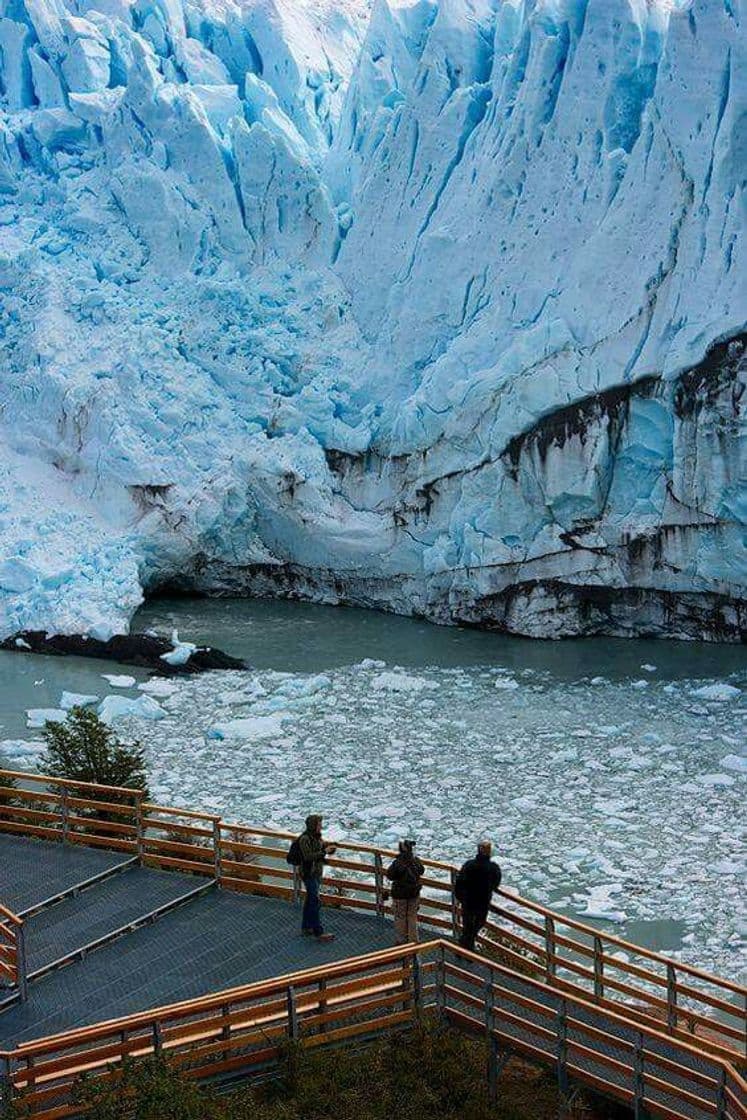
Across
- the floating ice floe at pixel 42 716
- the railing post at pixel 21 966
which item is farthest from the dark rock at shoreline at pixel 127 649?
the railing post at pixel 21 966

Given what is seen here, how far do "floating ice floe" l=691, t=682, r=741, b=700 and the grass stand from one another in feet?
29.3

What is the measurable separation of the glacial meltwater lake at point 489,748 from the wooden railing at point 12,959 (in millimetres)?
4144

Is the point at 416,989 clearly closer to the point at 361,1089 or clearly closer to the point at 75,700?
the point at 361,1089

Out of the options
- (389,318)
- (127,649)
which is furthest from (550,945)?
(389,318)

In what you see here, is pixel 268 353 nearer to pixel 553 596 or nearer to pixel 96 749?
pixel 553 596

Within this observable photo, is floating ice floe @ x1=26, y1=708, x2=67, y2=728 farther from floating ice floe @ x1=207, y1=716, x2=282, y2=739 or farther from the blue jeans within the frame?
the blue jeans

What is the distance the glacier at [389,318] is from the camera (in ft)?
51.1

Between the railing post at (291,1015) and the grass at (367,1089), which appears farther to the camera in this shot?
the railing post at (291,1015)

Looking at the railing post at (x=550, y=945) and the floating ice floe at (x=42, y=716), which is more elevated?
the railing post at (x=550, y=945)

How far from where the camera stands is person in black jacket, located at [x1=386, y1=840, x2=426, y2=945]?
5.57 m

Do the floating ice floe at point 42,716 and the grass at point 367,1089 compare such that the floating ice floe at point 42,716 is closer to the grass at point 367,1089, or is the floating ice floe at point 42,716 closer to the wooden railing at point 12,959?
the wooden railing at point 12,959

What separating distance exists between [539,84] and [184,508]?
25.5 feet

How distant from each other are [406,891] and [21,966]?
1699 mm

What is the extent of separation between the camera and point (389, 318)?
18.9 meters
